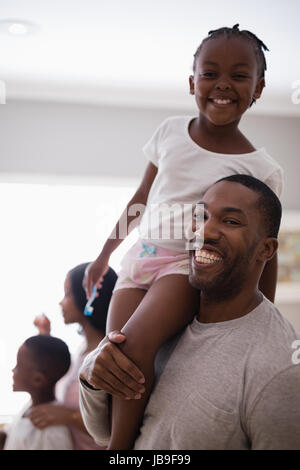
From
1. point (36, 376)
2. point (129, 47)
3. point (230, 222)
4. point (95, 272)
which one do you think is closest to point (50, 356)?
point (36, 376)

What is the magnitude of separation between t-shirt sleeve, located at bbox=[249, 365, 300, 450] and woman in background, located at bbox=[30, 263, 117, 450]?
2.22 ft

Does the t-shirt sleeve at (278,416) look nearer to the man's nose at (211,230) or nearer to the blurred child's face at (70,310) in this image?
the man's nose at (211,230)

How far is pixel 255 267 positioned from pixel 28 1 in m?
1.56

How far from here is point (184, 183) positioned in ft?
2.89

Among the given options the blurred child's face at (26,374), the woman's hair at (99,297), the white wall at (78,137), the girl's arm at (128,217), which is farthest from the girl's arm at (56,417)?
the white wall at (78,137)

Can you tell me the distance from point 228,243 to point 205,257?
4 centimetres

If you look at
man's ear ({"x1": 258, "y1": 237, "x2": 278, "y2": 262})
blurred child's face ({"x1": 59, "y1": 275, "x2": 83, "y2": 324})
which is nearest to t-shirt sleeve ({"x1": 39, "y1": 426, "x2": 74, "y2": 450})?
blurred child's face ({"x1": 59, "y1": 275, "x2": 83, "y2": 324})

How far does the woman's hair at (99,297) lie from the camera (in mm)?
Result: 1304

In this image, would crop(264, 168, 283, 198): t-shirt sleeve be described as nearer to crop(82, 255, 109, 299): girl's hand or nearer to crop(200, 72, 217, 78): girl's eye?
crop(200, 72, 217, 78): girl's eye

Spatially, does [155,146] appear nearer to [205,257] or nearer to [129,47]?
[205,257]

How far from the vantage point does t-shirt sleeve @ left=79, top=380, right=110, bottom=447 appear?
2.64 feet

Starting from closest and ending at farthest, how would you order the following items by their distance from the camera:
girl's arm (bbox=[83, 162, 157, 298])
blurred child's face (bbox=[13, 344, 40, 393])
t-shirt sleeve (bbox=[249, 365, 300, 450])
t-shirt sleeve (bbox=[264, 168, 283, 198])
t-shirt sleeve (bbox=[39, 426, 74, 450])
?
t-shirt sleeve (bbox=[249, 365, 300, 450])
t-shirt sleeve (bbox=[264, 168, 283, 198])
girl's arm (bbox=[83, 162, 157, 298])
t-shirt sleeve (bbox=[39, 426, 74, 450])
blurred child's face (bbox=[13, 344, 40, 393])
